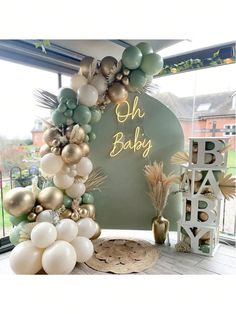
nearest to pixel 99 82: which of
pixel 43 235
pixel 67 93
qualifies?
pixel 67 93

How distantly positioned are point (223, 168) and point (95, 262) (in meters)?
1.59

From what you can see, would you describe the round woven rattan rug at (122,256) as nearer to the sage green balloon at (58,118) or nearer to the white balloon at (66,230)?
the white balloon at (66,230)

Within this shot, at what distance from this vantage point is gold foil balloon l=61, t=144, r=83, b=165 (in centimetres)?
181

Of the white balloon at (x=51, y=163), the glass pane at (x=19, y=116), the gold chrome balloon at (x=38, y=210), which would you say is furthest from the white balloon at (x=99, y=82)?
the gold chrome balloon at (x=38, y=210)

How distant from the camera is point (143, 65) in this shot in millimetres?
1959

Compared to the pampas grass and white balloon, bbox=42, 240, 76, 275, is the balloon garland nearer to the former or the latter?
white balloon, bbox=42, 240, 76, 275

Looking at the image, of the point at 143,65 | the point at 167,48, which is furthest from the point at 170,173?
the point at 167,48

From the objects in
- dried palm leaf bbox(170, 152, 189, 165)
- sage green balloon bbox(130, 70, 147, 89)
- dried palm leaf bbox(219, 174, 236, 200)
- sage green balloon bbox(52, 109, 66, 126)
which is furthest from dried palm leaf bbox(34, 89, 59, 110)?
dried palm leaf bbox(219, 174, 236, 200)

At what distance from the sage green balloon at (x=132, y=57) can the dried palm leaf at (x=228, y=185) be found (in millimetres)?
1435

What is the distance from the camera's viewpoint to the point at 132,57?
188cm
